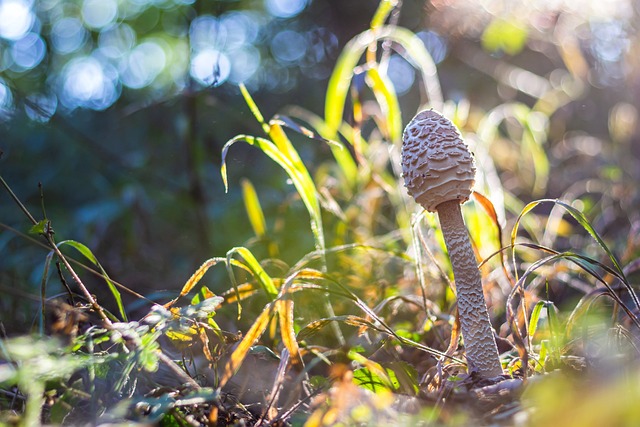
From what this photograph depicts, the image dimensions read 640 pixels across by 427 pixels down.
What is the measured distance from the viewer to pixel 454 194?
93 centimetres

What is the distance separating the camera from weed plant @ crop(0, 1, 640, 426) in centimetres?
69

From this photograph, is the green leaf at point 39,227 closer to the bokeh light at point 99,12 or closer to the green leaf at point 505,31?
the green leaf at point 505,31

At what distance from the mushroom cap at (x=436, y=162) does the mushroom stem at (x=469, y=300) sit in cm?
6

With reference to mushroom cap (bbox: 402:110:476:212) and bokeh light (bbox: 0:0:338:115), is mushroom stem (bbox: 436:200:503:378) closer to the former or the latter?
mushroom cap (bbox: 402:110:476:212)

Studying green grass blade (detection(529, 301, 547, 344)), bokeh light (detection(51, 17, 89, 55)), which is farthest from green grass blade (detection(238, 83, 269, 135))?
bokeh light (detection(51, 17, 89, 55))

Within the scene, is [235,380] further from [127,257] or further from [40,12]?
[40,12]

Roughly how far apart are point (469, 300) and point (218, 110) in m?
2.79

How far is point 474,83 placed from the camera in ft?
13.1

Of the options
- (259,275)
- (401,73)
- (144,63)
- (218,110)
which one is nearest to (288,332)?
(259,275)

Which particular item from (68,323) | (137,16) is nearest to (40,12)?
(137,16)

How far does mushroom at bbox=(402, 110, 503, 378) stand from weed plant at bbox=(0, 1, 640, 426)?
60 mm

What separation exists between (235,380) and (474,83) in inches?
137

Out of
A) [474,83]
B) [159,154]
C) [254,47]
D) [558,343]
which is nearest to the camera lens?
[558,343]

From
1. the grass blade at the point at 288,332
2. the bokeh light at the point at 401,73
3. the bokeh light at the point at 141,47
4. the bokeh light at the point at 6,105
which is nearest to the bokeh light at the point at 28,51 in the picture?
the bokeh light at the point at 141,47
